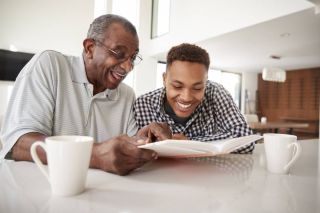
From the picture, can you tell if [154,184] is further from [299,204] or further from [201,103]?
[201,103]

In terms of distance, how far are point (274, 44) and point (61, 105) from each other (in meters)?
4.60

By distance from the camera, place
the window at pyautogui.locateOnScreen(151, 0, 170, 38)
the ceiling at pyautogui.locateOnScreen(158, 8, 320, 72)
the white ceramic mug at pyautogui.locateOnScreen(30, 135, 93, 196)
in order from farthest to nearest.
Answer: the window at pyautogui.locateOnScreen(151, 0, 170, 38)
the ceiling at pyautogui.locateOnScreen(158, 8, 320, 72)
the white ceramic mug at pyautogui.locateOnScreen(30, 135, 93, 196)

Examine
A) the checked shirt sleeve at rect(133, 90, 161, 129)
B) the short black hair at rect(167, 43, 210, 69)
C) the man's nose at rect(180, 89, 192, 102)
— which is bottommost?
the checked shirt sleeve at rect(133, 90, 161, 129)

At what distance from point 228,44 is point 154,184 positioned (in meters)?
4.66

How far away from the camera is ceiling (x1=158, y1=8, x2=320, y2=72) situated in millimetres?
3611

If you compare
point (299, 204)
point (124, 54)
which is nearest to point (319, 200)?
point (299, 204)

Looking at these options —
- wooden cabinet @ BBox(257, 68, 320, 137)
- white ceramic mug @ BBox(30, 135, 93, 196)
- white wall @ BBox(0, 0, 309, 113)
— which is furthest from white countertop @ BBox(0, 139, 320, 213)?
wooden cabinet @ BBox(257, 68, 320, 137)

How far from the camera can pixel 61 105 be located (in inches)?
39.4

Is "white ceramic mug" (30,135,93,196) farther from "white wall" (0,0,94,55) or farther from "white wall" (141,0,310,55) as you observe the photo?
"white wall" (0,0,94,55)

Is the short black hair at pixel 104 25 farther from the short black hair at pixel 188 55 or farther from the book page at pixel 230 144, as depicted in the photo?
the book page at pixel 230 144

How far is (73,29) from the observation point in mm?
5180

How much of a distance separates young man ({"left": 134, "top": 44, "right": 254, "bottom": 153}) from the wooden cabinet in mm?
6656

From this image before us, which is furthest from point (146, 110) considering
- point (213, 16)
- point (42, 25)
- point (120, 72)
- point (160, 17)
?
point (160, 17)

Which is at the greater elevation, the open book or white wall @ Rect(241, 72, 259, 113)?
white wall @ Rect(241, 72, 259, 113)
